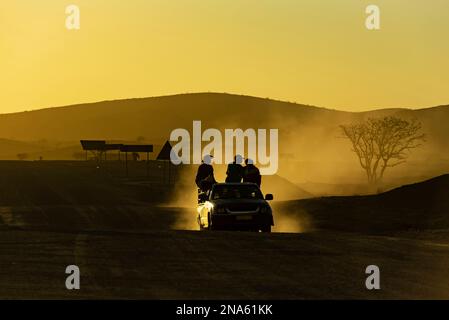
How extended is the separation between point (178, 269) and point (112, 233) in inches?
346

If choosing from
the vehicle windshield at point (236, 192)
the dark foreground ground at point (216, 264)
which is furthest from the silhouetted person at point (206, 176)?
the dark foreground ground at point (216, 264)

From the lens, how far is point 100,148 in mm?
136250

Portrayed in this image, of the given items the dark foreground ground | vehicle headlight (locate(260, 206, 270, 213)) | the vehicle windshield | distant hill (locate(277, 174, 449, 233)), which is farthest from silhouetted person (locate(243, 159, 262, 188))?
distant hill (locate(277, 174, 449, 233))

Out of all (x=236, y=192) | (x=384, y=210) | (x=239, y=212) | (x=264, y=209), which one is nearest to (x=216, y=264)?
(x=239, y=212)

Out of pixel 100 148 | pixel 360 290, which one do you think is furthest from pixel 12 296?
pixel 100 148

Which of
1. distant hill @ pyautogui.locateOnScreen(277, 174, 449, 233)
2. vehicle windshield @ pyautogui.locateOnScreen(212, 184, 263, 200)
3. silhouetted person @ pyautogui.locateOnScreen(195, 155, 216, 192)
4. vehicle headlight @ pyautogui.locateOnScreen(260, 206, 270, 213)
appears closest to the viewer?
vehicle headlight @ pyautogui.locateOnScreen(260, 206, 270, 213)

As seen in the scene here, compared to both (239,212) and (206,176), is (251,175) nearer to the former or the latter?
(206,176)

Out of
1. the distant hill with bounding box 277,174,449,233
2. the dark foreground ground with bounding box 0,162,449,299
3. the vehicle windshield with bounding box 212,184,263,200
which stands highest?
the distant hill with bounding box 277,174,449,233

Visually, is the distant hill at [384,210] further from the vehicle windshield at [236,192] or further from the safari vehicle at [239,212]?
the safari vehicle at [239,212]

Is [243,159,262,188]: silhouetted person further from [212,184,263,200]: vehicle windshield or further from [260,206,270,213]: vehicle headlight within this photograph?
[260,206,270,213]: vehicle headlight

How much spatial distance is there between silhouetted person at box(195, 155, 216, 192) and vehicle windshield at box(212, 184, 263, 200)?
876 mm

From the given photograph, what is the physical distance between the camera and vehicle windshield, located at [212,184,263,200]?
3037 cm

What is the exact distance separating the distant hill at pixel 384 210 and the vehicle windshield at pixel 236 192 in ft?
Result: 26.7

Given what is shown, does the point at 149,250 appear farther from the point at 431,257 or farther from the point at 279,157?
the point at 279,157
